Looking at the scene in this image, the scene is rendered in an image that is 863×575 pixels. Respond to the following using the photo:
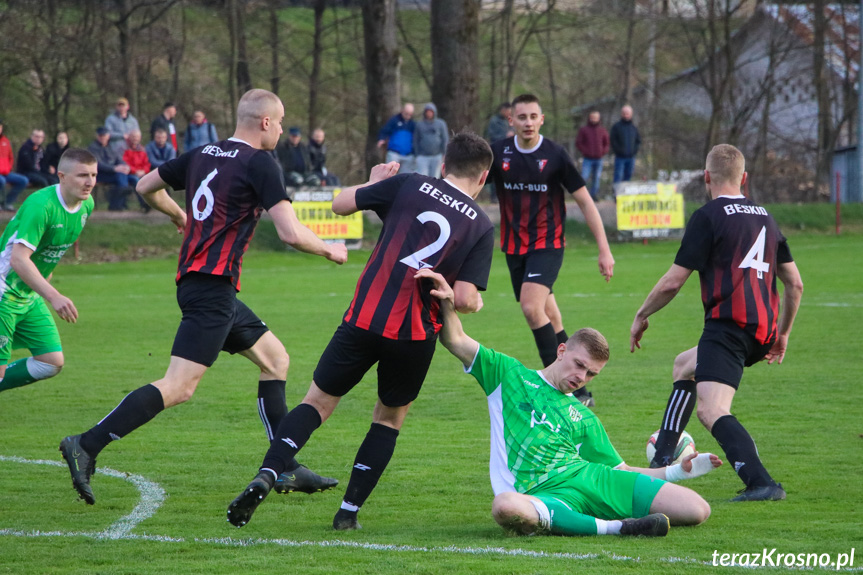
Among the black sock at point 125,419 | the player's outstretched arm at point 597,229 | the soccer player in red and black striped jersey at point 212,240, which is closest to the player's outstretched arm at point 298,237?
the soccer player in red and black striped jersey at point 212,240

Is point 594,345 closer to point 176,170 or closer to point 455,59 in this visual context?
point 176,170

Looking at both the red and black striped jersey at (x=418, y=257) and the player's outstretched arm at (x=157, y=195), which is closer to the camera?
the red and black striped jersey at (x=418, y=257)

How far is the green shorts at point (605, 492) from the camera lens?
4.94 meters

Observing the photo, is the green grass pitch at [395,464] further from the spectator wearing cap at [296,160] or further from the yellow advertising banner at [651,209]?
the yellow advertising banner at [651,209]

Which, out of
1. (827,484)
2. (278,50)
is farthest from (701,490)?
(278,50)

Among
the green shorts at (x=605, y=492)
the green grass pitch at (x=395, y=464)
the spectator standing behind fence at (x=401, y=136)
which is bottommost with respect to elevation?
the green grass pitch at (x=395, y=464)

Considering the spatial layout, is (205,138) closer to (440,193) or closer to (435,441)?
(435,441)

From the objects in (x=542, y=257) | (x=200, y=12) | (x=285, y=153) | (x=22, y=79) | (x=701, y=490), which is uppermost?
(x=200, y=12)

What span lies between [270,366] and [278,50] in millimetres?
33836

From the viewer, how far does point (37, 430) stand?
7.74m

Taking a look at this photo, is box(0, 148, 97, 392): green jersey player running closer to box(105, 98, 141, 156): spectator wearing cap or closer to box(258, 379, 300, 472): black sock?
box(258, 379, 300, 472): black sock

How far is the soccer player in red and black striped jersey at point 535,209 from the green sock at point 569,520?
12.4 ft

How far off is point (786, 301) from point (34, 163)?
18.8 m

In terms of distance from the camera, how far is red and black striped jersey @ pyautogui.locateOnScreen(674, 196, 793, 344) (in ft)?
18.7
